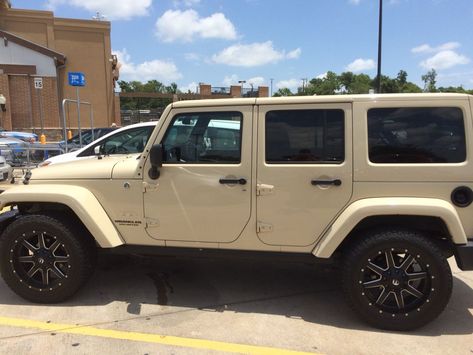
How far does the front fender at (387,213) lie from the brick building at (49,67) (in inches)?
992

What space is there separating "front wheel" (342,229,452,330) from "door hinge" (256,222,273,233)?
2.15ft

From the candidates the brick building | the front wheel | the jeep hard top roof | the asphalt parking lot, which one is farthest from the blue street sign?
the brick building

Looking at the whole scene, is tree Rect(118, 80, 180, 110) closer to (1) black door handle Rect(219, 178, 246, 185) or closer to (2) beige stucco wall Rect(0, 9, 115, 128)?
(2) beige stucco wall Rect(0, 9, 115, 128)

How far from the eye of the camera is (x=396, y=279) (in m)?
3.67

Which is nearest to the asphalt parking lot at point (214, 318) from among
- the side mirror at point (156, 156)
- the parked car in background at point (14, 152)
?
the side mirror at point (156, 156)

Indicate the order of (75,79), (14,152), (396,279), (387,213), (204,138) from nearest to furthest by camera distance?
(387,213) → (396,279) → (204,138) → (14,152) → (75,79)

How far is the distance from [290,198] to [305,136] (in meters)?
0.52

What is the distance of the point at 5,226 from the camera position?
4.32 metres

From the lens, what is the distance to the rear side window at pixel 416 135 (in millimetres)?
3561

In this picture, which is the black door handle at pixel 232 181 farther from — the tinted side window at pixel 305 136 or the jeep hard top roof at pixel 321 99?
the jeep hard top roof at pixel 321 99

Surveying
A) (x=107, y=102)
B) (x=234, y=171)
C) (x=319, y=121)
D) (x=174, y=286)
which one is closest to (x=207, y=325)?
(x=174, y=286)

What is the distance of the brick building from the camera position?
26.2 metres

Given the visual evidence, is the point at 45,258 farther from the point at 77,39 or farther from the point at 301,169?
the point at 77,39

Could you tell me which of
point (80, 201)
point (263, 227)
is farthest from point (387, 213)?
point (80, 201)
